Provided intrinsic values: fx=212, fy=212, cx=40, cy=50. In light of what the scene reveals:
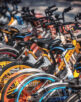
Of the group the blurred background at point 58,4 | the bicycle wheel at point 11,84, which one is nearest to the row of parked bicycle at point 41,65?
the bicycle wheel at point 11,84

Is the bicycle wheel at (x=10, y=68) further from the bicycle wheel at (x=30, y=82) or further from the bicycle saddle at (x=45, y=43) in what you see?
A: the bicycle saddle at (x=45, y=43)

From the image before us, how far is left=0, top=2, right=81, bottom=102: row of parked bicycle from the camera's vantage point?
10.2 ft

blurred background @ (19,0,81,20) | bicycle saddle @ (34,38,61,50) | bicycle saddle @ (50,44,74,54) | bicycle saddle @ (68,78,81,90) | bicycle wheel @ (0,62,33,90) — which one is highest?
blurred background @ (19,0,81,20)

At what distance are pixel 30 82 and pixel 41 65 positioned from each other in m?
0.77

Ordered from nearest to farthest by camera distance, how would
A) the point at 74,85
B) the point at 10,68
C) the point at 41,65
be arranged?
the point at 74,85 < the point at 10,68 < the point at 41,65

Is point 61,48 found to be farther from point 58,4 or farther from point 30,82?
point 58,4

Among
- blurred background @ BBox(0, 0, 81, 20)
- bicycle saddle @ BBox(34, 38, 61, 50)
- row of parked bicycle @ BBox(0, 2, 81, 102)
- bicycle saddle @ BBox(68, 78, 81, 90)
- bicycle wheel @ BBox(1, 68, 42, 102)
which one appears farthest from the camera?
blurred background @ BBox(0, 0, 81, 20)

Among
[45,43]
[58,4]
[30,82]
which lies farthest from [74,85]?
→ [58,4]

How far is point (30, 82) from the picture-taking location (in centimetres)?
342

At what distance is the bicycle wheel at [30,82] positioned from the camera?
3.18 meters

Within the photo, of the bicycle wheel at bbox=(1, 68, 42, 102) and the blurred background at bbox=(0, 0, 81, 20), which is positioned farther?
the blurred background at bbox=(0, 0, 81, 20)

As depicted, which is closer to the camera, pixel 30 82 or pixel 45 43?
pixel 30 82

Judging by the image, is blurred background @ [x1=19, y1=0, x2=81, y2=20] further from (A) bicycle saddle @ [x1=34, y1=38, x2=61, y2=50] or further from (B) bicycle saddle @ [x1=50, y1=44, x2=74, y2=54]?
(B) bicycle saddle @ [x1=50, y1=44, x2=74, y2=54]

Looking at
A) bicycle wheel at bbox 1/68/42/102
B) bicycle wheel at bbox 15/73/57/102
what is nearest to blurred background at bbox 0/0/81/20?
bicycle wheel at bbox 15/73/57/102
